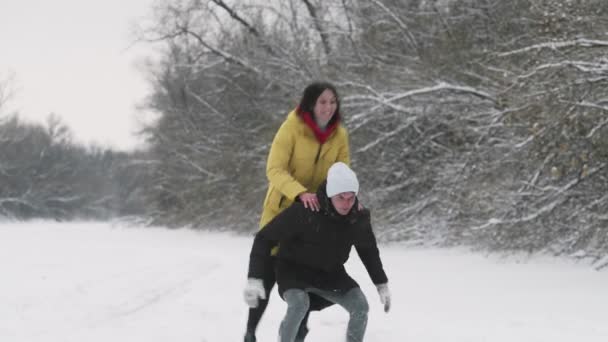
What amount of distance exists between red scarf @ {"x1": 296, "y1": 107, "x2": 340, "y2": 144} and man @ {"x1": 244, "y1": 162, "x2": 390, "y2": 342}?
41 centimetres

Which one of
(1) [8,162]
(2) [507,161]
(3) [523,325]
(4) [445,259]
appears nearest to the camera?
(3) [523,325]

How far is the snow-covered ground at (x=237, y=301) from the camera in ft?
18.3

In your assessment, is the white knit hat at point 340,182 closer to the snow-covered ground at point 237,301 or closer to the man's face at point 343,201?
the man's face at point 343,201

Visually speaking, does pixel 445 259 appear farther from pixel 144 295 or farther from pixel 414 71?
pixel 144 295

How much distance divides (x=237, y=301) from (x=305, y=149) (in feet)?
10.8

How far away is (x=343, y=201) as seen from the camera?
3938mm

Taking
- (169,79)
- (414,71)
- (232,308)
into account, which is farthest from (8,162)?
(232,308)

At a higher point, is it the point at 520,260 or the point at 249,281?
the point at 249,281

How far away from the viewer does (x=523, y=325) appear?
578 cm

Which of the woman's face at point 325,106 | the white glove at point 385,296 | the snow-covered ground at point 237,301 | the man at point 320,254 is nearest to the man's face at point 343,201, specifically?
the man at point 320,254

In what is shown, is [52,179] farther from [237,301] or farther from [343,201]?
[343,201]

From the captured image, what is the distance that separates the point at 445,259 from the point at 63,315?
6.82m

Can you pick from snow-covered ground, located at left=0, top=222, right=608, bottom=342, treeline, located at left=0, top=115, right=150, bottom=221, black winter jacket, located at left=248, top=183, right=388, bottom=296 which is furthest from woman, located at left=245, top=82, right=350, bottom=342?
treeline, located at left=0, top=115, right=150, bottom=221

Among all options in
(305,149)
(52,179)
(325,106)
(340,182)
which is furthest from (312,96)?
(52,179)
